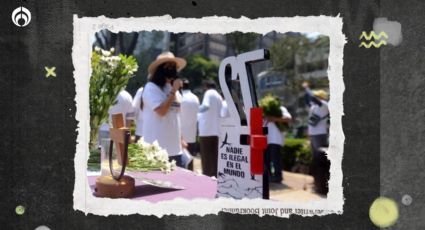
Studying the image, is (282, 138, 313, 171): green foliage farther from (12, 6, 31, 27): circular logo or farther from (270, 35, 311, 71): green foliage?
(270, 35, 311, 71): green foliage

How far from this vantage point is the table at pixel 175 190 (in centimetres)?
224

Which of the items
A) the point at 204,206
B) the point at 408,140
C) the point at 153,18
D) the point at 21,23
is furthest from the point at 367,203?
the point at 21,23

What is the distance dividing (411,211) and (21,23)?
6.85 ft

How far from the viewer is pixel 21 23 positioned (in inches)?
79.0

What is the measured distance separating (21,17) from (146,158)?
1.21 meters

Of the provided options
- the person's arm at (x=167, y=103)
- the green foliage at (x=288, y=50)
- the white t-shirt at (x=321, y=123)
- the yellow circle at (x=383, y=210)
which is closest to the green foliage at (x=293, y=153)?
the white t-shirt at (x=321, y=123)

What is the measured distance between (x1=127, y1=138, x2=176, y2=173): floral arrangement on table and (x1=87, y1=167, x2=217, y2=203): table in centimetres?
5

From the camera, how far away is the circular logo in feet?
6.57

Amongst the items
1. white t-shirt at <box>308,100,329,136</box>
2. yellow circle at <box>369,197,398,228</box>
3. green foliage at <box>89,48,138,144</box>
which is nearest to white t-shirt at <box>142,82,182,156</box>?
green foliage at <box>89,48,138,144</box>

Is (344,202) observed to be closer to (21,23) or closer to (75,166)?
(75,166)

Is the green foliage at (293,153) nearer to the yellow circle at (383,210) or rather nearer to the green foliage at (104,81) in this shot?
the green foliage at (104,81)

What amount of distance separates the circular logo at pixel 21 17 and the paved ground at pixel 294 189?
3581 millimetres

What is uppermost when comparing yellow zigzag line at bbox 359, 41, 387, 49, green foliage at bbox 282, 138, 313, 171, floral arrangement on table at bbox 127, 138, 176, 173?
yellow zigzag line at bbox 359, 41, 387, 49

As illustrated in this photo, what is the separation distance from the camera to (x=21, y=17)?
2.00 meters
